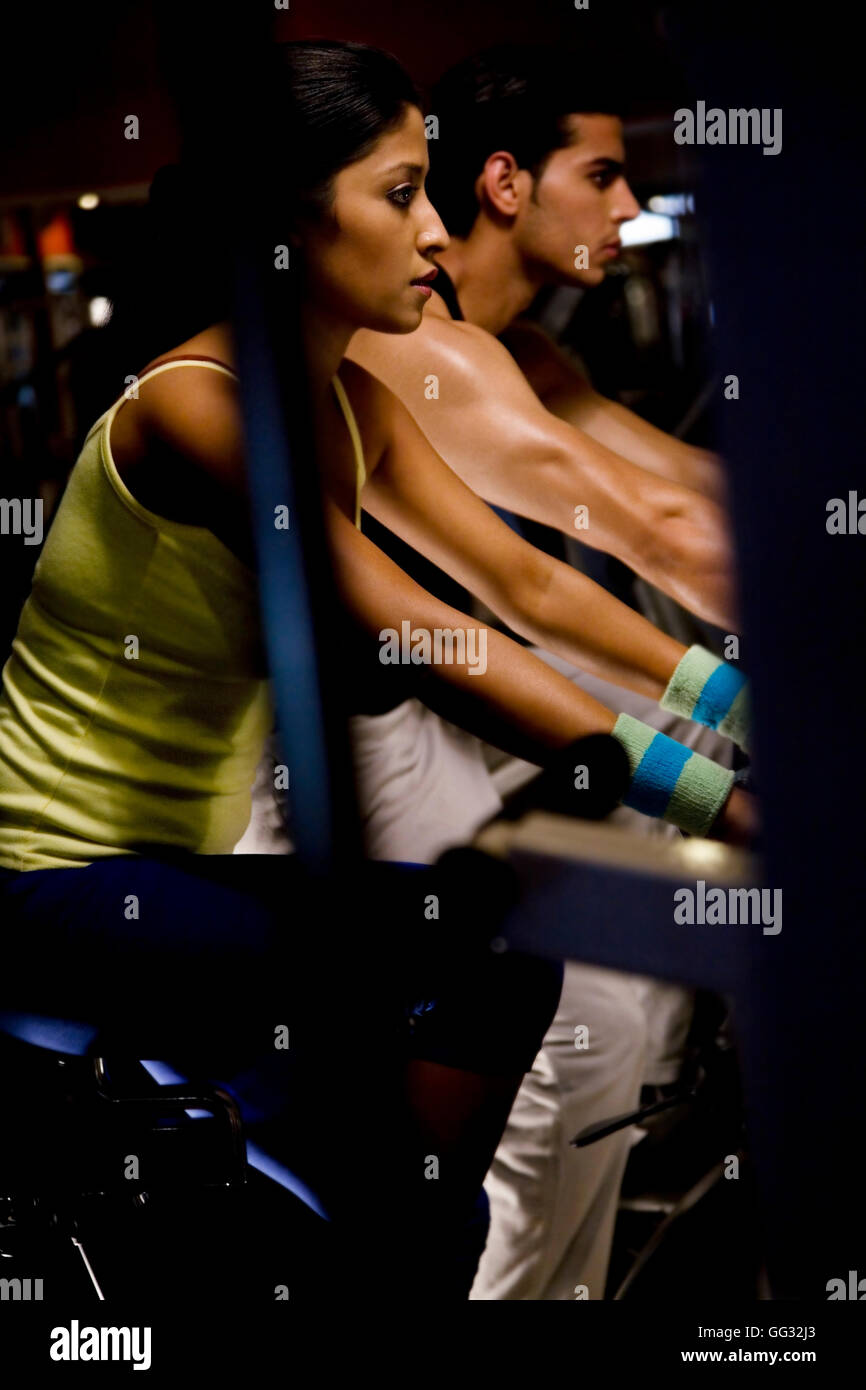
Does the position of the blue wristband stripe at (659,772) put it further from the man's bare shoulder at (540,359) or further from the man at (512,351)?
the man's bare shoulder at (540,359)

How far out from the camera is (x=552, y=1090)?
2.06 meters

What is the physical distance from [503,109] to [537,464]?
0.41 metres

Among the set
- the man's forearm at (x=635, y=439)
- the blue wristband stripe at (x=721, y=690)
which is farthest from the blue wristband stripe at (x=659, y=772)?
the man's forearm at (x=635, y=439)

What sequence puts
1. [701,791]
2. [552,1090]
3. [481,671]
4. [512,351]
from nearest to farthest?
[701,791], [481,671], [512,351], [552,1090]

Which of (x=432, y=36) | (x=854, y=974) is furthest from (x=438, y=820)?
(x=432, y=36)

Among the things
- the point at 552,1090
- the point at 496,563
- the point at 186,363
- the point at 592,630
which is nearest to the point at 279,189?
the point at 186,363

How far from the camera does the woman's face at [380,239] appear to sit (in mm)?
1479

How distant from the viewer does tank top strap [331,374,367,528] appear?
5.23 feet

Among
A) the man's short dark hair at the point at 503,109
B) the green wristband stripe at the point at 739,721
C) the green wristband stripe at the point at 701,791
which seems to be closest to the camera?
the green wristband stripe at the point at 701,791

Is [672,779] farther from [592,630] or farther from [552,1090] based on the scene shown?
[552,1090]

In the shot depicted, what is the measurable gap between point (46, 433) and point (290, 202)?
0.51 metres

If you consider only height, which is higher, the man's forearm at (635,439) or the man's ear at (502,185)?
the man's ear at (502,185)

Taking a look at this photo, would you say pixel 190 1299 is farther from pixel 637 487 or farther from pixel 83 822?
pixel 637 487

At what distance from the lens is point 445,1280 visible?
67.2 inches
